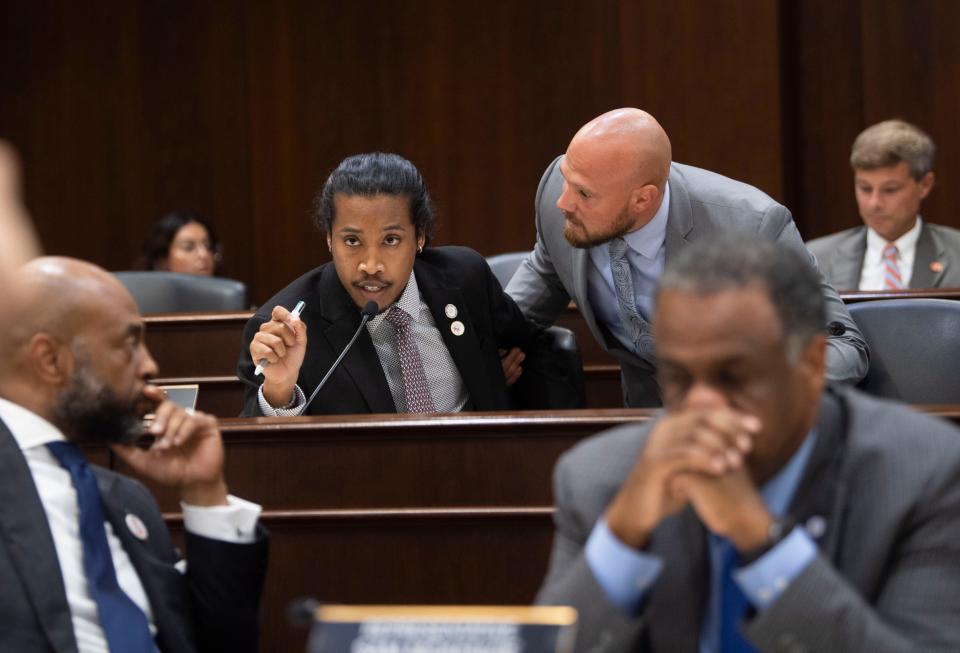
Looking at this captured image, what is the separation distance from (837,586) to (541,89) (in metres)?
4.68

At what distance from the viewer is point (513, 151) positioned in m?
5.89

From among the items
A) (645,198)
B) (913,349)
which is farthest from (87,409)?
(913,349)

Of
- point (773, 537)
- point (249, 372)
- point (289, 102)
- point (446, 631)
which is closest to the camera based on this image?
point (446, 631)

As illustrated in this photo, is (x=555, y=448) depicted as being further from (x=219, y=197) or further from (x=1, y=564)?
(x=219, y=197)

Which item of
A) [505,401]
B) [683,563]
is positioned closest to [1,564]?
[683,563]

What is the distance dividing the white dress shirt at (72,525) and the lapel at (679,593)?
723 millimetres

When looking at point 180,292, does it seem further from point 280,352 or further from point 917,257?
point 917,257

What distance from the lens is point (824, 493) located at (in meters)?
1.47

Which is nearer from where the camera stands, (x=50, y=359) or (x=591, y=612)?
(x=591, y=612)

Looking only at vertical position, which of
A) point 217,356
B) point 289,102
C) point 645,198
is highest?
point 289,102

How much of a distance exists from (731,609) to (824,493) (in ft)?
0.53

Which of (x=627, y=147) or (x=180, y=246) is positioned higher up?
(x=627, y=147)

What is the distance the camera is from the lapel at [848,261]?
4.90m

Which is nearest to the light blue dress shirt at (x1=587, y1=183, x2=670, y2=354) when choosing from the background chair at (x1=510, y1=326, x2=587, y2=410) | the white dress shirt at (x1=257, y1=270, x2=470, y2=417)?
the background chair at (x1=510, y1=326, x2=587, y2=410)
